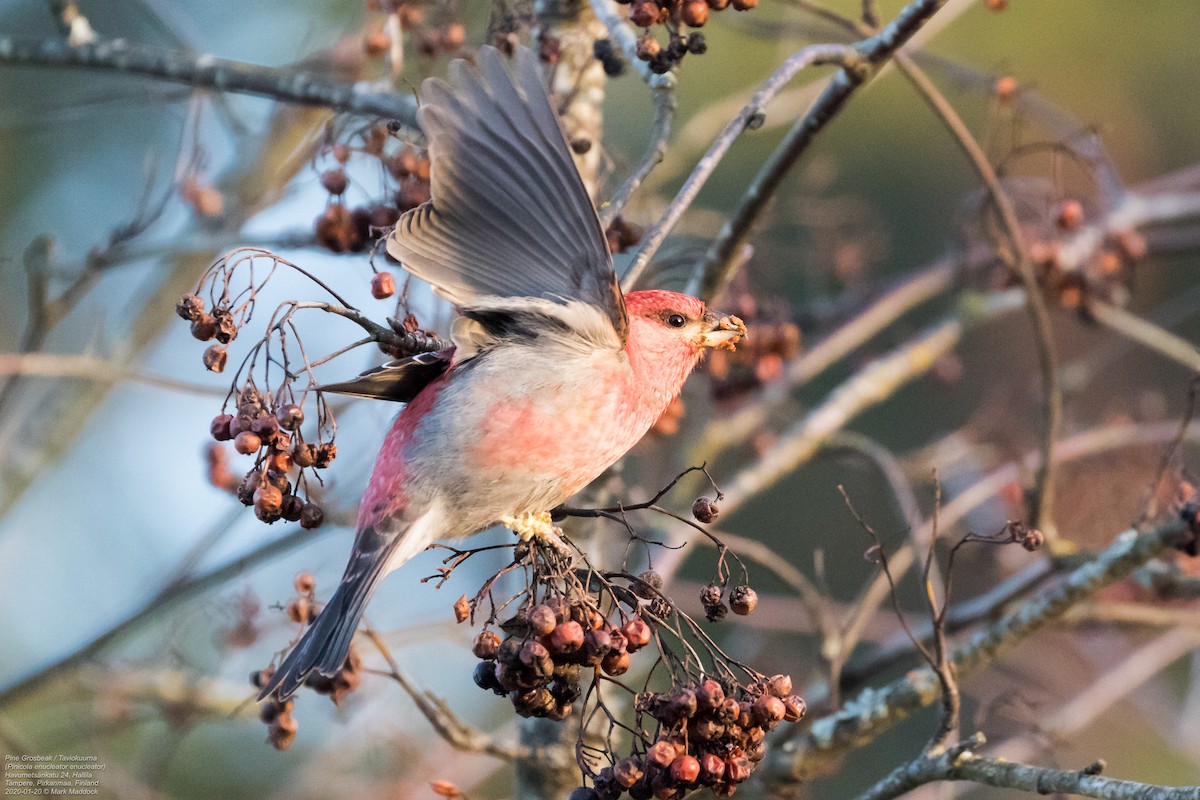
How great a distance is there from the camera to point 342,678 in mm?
2715

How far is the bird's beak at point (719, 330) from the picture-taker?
2.92 m

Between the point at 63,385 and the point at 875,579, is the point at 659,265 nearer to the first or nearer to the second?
the point at 875,579

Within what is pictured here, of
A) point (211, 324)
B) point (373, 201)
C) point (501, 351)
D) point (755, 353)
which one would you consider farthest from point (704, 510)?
point (755, 353)

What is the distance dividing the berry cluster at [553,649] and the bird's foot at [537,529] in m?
0.23

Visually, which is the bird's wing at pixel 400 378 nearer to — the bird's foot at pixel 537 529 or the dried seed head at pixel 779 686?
the bird's foot at pixel 537 529

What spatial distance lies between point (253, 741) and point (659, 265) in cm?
532

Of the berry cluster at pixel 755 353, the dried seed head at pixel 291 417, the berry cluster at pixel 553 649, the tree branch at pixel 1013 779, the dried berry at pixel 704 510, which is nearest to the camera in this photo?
the tree branch at pixel 1013 779

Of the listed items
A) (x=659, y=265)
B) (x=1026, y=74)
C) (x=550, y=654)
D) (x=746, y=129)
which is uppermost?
(x=1026, y=74)

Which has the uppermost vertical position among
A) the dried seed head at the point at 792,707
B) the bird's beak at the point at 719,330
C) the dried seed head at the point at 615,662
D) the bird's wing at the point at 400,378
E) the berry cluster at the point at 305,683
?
the bird's beak at the point at 719,330

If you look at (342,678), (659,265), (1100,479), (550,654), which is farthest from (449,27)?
(1100,479)

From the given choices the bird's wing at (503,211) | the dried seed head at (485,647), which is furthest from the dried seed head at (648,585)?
the bird's wing at (503,211)

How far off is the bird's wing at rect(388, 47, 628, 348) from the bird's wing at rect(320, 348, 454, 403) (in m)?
0.21

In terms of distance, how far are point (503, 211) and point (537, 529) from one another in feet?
2.22

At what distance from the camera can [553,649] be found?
2092 mm
